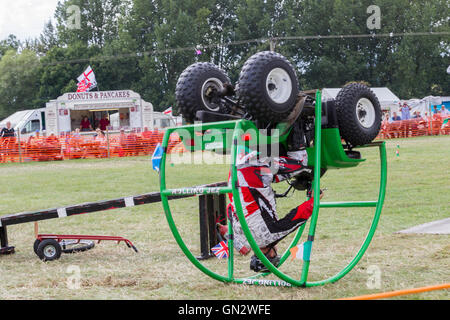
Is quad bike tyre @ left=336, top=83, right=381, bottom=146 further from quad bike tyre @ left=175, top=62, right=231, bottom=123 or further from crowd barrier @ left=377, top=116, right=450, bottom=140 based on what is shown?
crowd barrier @ left=377, top=116, right=450, bottom=140

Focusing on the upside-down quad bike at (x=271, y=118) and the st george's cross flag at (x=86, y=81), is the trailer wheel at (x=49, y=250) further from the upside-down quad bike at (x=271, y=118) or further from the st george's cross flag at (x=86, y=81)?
the st george's cross flag at (x=86, y=81)

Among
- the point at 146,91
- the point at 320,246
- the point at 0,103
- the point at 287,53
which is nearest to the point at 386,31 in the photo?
the point at 287,53

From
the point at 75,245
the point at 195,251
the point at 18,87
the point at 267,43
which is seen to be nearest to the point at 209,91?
the point at 195,251

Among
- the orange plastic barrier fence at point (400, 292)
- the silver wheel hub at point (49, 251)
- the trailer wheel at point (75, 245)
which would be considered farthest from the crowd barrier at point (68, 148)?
the orange plastic barrier fence at point (400, 292)

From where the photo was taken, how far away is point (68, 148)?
80.0ft

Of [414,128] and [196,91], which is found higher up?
[196,91]

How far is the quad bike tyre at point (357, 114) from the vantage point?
4.33 metres

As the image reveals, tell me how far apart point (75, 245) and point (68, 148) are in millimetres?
18427

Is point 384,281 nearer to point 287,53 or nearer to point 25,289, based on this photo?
point 25,289

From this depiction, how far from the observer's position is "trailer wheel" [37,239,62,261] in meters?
5.95

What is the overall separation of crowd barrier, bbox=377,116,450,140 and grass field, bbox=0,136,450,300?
17874mm

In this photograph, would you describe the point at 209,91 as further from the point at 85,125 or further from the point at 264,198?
the point at 85,125

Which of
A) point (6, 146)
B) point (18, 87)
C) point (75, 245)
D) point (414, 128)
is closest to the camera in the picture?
point (75, 245)
